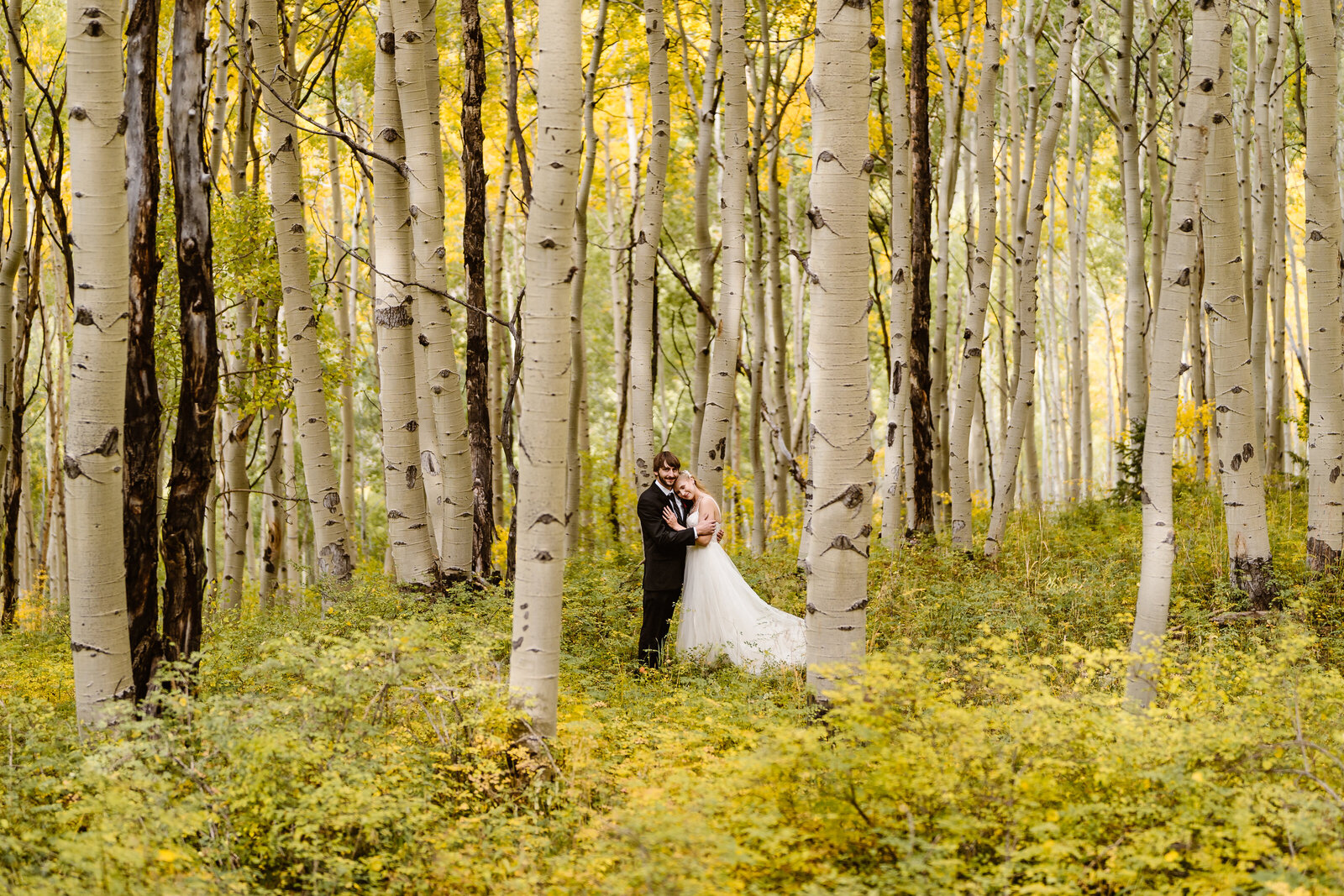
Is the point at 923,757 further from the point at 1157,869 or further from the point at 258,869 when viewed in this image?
the point at 258,869

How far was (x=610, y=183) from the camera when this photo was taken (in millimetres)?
19953

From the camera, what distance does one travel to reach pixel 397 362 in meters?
7.00

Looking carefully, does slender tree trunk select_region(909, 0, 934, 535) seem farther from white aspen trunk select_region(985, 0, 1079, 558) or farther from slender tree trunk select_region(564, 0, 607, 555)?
slender tree trunk select_region(564, 0, 607, 555)

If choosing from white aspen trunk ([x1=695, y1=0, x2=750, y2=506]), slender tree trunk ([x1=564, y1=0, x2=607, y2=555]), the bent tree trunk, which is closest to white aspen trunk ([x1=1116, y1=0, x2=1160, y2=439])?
the bent tree trunk

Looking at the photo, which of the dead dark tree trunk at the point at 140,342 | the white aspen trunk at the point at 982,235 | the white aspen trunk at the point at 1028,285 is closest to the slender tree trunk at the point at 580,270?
the white aspen trunk at the point at 982,235

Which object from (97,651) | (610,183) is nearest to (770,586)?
(97,651)

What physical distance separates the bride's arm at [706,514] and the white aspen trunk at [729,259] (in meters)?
1.08

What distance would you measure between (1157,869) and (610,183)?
60.4ft

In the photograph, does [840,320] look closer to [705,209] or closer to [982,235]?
[982,235]

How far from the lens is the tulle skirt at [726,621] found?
265 inches

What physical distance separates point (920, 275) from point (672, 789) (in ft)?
24.7

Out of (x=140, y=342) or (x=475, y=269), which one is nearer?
(x=140, y=342)

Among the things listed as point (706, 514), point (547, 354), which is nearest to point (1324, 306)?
point (706, 514)

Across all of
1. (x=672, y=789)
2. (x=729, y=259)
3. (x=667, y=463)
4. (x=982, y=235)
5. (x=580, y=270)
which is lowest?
(x=672, y=789)
